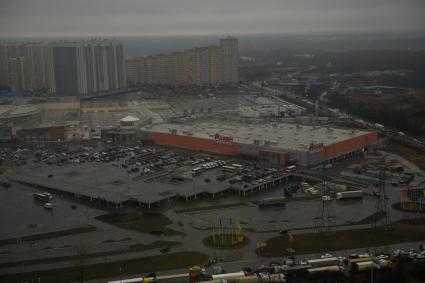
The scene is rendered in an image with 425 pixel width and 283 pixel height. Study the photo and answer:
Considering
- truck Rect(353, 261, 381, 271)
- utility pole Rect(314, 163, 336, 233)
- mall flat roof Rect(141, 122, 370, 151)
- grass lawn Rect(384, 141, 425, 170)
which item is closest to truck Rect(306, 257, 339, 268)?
truck Rect(353, 261, 381, 271)

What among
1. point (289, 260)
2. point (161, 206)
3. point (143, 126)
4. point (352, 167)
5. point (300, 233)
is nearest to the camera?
point (289, 260)

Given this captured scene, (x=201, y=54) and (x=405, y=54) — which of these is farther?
(x=405, y=54)

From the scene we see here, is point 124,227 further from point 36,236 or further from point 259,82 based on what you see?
point 259,82

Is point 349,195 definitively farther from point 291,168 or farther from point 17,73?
point 17,73

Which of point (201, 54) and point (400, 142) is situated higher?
point (201, 54)

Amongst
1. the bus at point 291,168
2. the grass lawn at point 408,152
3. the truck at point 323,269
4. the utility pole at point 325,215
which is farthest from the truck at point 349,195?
the truck at point 323,269

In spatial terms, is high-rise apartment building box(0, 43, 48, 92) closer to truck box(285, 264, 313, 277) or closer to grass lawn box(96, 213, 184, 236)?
grass lawn box(96, 213, 184, 236)

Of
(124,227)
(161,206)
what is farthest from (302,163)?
(124,227)
